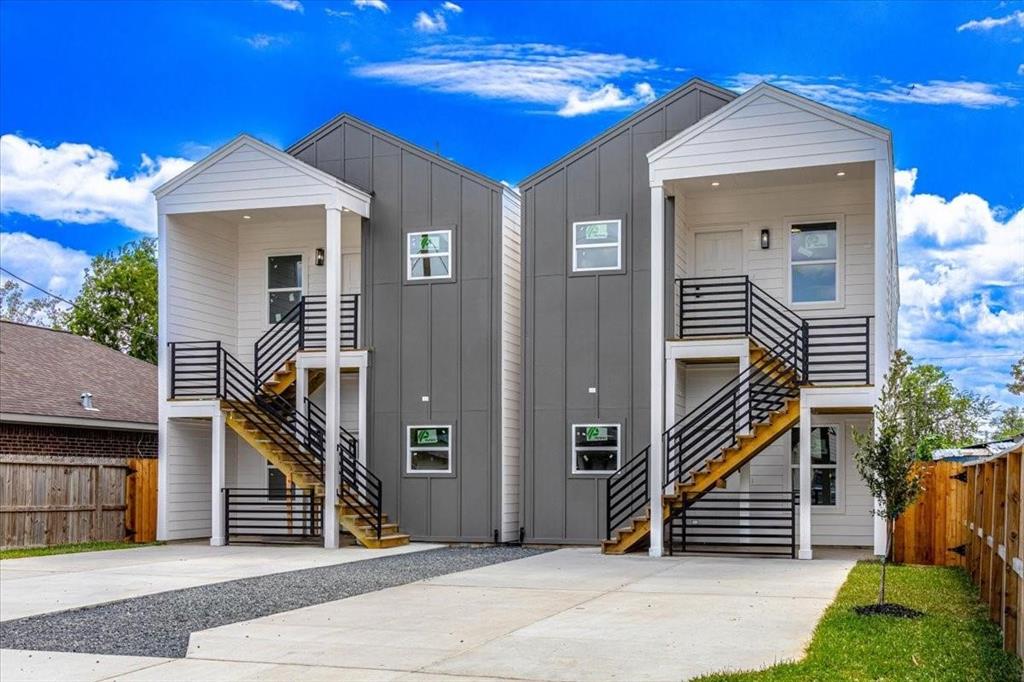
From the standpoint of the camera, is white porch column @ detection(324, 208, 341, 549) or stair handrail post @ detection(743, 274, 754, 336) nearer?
stair handrail post @ detection(743, 274, 754, 336)

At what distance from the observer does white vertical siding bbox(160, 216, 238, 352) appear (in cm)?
2081

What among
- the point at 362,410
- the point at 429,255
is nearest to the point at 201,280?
the point at 362,410

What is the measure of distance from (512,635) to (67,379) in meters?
15.9

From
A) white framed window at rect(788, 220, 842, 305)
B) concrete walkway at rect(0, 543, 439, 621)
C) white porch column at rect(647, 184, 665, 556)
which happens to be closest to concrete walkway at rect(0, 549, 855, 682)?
concrete walkway at rect(0, 543, 439, 621)

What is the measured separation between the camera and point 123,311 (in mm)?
44688

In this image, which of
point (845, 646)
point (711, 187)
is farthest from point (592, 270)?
point (845, 646)

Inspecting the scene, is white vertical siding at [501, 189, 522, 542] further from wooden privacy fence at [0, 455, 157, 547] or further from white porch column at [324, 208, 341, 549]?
wooden privacy fence at [0, 455, 157, 547]

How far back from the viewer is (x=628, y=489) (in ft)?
62.7

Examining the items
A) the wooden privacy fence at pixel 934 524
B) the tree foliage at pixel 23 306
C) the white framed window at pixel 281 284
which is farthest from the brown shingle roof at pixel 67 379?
the tree foliage at pixel 23 306

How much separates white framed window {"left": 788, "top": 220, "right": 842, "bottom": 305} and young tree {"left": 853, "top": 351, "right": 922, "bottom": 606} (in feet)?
26.0

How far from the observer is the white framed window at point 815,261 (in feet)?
62.2

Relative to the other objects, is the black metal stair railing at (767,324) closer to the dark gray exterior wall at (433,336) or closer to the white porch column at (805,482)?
the white porch column at (805,482)

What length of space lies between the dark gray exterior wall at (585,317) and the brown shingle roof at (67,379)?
329 inches

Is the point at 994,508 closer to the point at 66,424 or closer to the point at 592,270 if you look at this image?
the point at 592,270
